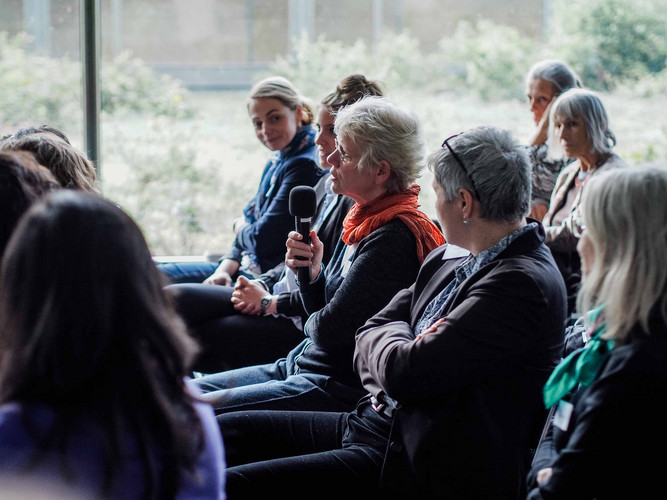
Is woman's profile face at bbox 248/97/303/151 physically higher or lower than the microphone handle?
higher

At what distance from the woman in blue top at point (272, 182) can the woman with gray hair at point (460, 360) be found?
1.24 metres

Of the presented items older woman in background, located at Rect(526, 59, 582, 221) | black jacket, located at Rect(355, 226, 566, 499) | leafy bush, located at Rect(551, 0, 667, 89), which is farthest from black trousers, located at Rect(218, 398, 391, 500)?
leafy bush, located at Rect(551, 0, 667, 89)

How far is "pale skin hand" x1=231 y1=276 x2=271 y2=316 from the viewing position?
2.75 metres

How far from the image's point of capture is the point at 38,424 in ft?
3.25

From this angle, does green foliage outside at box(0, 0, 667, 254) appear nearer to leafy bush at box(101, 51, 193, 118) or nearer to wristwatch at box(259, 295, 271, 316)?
leafy bush at box(101, 51, 193, 118)

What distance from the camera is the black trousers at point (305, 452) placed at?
5.92ft

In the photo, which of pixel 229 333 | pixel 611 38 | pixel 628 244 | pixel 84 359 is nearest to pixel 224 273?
pixel 229 333

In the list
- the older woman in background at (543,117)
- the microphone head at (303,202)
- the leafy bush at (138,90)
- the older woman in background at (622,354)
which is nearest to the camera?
the older woman in background at (622,354)

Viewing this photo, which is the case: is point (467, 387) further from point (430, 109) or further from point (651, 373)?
point (430, 109)

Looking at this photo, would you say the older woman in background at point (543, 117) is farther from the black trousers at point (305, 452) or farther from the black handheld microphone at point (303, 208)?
the black trousers at point (305, 452)

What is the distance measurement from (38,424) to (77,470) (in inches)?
3.1

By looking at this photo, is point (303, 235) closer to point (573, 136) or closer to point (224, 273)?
point (224, 273)

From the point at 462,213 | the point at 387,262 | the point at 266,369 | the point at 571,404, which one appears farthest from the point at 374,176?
the point at 571,404

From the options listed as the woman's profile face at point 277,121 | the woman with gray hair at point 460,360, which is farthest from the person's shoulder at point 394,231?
the woman's profile face at point 277,121
